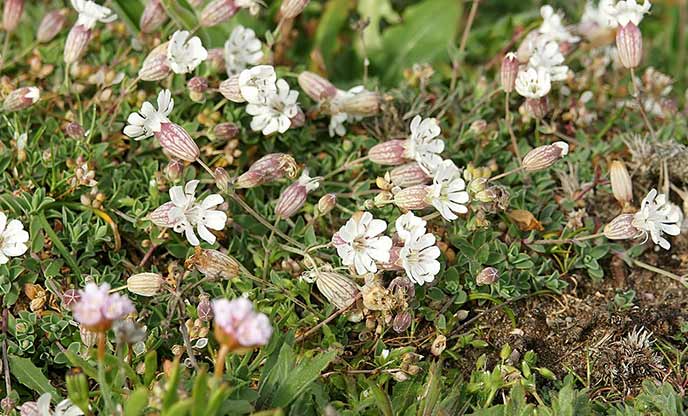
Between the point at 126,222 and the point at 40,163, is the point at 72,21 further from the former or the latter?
the point at 126,222

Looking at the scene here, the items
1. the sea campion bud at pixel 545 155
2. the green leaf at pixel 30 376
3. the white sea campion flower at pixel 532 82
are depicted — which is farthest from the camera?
the white sea campion flower at pixel 532 82

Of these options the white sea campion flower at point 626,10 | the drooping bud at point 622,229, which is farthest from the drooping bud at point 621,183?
the white sea campion flower at point 626,10

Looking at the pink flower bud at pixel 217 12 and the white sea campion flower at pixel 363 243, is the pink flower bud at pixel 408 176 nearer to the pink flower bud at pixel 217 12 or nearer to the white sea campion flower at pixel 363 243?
the white sea campion flower at pixel 363 243

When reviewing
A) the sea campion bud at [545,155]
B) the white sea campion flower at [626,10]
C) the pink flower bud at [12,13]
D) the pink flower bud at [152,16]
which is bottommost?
the sea campion bud at [545,155]

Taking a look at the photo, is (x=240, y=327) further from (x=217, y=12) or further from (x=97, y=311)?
(x=217, y=12)

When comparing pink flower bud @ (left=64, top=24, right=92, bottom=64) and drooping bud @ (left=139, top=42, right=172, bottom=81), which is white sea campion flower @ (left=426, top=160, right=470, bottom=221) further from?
pink flower bud @ (left=64, top=24, right=92, bottom=64)

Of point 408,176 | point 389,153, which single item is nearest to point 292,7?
point 389,153
